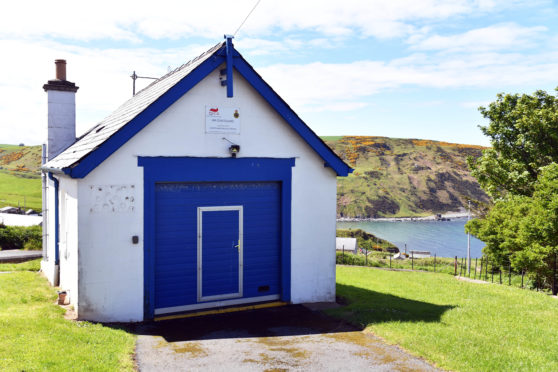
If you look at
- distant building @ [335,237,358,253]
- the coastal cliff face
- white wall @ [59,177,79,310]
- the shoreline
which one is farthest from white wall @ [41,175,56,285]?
the coastal cliff face

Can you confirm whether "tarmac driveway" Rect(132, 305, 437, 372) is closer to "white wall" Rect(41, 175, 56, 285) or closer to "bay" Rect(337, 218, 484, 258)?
"white wall" Rect(41, 175, 56, 285)

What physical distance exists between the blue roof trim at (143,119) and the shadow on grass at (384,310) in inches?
222

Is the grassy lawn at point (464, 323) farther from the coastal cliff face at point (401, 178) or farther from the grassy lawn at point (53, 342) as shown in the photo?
the coastal cliff face at point (401, 178)

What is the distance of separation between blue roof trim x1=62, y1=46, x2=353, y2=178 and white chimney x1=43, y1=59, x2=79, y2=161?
5557mm

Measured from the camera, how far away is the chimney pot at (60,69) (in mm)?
13484

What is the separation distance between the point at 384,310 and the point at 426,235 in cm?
10582

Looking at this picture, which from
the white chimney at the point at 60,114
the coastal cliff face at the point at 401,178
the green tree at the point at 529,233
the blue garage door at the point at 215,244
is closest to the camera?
the blue garage door at the point at 215,244

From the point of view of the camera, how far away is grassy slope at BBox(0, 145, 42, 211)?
65.5m

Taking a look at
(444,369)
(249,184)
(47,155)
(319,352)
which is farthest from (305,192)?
(47,155)

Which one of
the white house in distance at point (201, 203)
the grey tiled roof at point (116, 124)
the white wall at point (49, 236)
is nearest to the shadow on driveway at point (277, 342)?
the white house in distance at point (201, 203)

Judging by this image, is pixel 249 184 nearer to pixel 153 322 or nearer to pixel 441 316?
pixel 153 322

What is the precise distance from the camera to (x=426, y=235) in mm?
109750

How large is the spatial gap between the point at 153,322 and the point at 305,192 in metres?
4.47

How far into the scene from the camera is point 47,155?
1335 cm
